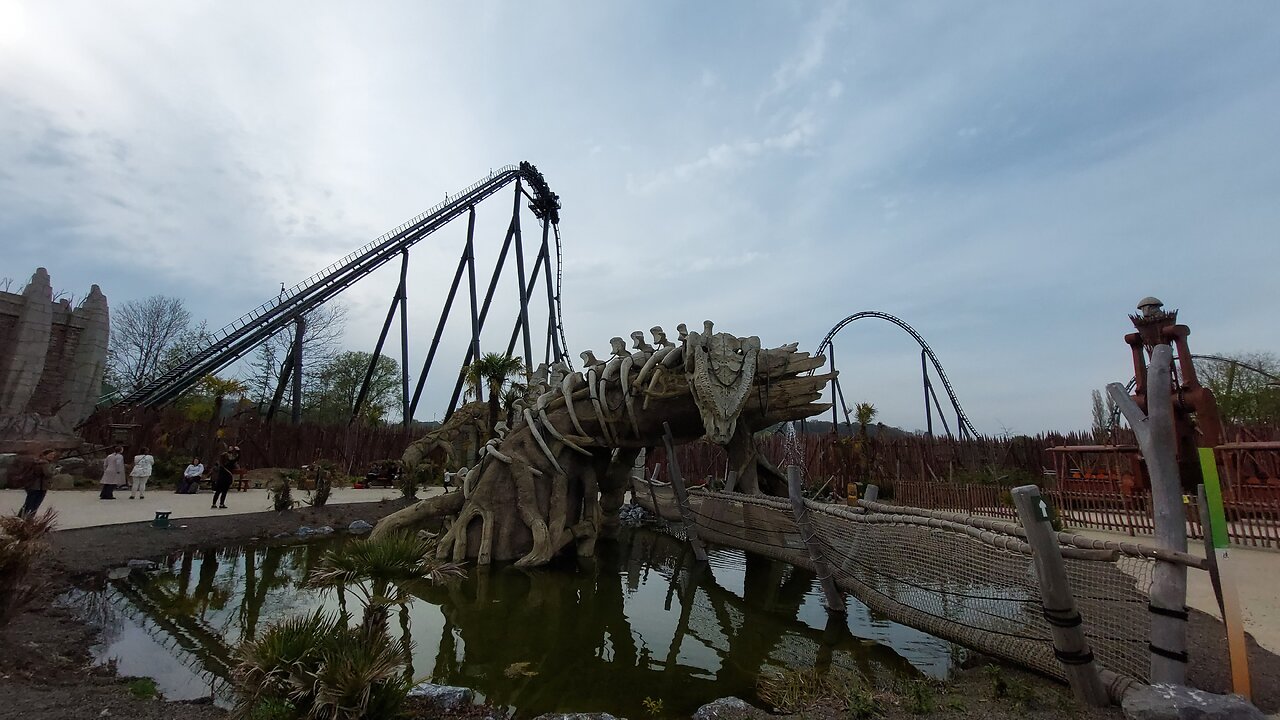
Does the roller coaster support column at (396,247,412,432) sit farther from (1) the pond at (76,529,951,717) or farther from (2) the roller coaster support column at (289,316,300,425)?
(1) the pond at (76,529,951,717)

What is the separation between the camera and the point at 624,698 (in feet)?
12.7

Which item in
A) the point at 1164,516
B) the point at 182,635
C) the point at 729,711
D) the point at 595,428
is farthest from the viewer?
the point at 595,428

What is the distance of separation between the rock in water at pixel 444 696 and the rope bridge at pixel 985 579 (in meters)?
3.18

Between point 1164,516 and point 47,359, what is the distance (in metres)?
26.7

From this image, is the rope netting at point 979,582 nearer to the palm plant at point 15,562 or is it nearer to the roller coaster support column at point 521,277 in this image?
the palm plant at point 15,562

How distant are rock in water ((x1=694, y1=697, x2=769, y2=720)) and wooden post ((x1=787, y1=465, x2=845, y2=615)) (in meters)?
2.27

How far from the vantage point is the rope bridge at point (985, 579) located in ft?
10.2

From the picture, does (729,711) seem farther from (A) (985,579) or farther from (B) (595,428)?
(B) (595,428)

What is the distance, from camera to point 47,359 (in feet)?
61.1

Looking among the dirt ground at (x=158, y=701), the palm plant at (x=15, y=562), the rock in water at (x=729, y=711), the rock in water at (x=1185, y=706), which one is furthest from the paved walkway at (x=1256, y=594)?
the palm plant at (x=15, y=562)

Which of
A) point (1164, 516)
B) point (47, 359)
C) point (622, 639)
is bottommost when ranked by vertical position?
point (622, 639)

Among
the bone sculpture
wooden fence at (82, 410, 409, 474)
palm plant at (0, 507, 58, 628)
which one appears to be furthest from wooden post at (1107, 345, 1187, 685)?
wooden fence at (82, 410, 409, 474)

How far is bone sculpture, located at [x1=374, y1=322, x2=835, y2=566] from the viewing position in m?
7.20

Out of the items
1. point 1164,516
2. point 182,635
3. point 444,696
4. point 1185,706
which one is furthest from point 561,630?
point 1164,516
